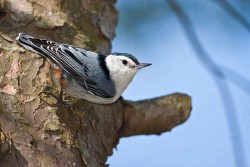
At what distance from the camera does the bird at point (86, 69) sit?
245cm

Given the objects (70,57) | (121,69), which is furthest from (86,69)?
(121,69)

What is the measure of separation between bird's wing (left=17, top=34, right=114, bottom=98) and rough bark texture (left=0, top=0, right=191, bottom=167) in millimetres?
44

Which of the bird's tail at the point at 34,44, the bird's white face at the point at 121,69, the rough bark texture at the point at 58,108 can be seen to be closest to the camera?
the rough bark texture at the point at 58,108

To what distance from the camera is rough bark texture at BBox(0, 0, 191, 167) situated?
2066 mm

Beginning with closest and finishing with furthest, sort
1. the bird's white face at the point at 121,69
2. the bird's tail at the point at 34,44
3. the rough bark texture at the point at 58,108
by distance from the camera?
the rough bark texture at the point at 58,108 → the bird's tail at the point at 34,44 → the bird's white face at the point at 121,69

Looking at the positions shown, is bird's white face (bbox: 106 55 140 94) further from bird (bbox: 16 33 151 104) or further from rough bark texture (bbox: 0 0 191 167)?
rough bark texture (bbox: 0 0 191 167)

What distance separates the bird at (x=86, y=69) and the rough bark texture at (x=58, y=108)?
0.04 metres

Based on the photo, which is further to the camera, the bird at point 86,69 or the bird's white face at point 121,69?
the bird's white face at point 121,69

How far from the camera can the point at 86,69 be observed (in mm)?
2660

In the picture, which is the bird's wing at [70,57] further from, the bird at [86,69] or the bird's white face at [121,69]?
the bird's white face at [121,69]

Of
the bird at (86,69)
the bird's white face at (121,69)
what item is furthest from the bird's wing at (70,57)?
the bird's white face at (121,69)

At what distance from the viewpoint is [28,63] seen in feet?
7.69

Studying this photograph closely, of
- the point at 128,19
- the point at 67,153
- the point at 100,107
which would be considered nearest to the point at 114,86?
the point at 100,107

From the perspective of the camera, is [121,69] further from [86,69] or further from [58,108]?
Result: [58,108]
